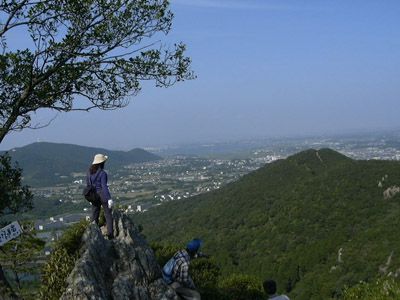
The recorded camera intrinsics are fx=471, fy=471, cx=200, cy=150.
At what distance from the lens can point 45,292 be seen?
447 inches

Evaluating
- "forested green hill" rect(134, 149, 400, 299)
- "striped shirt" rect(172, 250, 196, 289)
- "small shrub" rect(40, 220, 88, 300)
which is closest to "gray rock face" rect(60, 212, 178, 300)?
"striped shirt" rect(172, 250, 196, 289)

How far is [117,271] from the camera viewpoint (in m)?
10.7

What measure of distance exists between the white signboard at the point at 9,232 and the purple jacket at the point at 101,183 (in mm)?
2814

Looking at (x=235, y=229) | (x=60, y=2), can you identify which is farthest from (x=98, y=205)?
(x=235, y=229)

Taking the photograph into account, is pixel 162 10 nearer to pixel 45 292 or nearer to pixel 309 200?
pixel 45 292

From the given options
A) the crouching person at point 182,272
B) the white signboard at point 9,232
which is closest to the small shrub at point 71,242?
the crouching person at point 182,272

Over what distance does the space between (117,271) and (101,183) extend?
6.93 ft

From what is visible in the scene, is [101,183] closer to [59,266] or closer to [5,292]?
[59,266]

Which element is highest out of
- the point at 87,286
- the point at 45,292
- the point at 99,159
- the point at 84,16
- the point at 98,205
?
the point at 84,16

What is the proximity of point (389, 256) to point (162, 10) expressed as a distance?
5992cm

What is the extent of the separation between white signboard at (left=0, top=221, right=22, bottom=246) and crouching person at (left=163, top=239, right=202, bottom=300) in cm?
361

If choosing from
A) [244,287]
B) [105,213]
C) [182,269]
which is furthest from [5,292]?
[244,287]

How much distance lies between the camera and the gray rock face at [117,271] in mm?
9383

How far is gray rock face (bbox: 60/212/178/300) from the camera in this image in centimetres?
938
